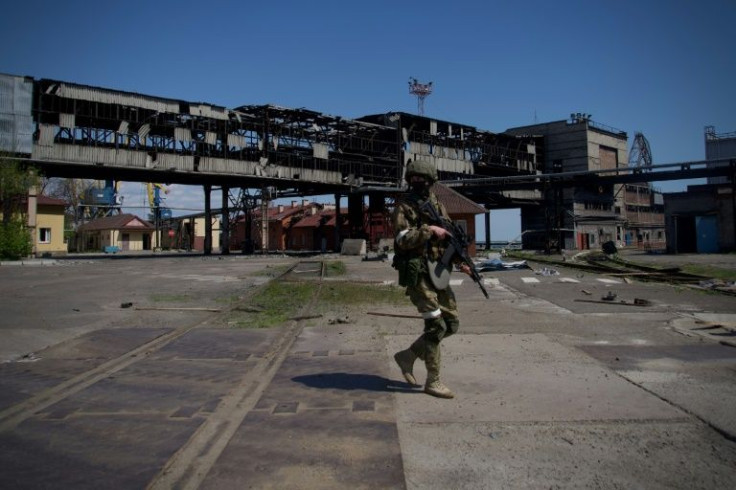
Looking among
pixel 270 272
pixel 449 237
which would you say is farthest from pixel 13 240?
pixel 449 237

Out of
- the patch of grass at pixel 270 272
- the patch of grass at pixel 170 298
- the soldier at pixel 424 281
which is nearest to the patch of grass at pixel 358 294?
the patch of grass at pixel 170 298

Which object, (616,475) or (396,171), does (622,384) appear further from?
(396,171)

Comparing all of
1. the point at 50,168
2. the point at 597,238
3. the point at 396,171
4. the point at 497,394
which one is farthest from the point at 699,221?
the point at 50,168

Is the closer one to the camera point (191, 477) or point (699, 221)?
point (191, 477)

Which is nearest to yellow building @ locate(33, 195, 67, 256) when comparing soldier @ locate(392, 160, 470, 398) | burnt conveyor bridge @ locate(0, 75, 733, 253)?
burnt conveyor bridge @ locate(0, 75, 733, 253)

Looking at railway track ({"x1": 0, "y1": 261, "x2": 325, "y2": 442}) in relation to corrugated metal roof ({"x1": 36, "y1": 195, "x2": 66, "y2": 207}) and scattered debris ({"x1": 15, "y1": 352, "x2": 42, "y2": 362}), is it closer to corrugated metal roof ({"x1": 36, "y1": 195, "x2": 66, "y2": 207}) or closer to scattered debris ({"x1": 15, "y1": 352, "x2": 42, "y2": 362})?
scattered debris ({"x1": 15, "y1": 352, "x2": 42, "y2": 362})

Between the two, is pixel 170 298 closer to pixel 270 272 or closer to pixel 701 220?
pixel 270 272

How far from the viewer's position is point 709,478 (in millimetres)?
2678

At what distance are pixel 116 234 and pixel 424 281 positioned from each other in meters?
74.9

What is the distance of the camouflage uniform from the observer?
425cm

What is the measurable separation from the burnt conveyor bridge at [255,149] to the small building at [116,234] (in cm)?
3018

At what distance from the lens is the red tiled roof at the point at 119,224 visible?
69312 mm

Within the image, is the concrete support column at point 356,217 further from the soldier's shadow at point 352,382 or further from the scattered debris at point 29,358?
the soldier's shadow at point 352,382

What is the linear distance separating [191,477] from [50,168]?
37.8m
